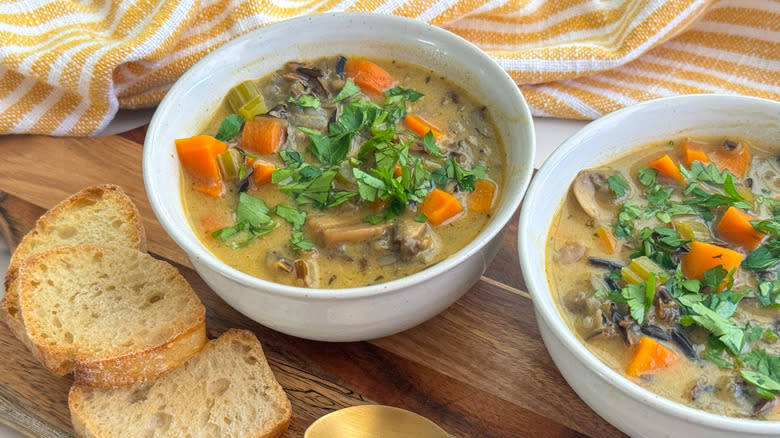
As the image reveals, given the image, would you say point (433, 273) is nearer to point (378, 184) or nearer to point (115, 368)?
point (378, 184)

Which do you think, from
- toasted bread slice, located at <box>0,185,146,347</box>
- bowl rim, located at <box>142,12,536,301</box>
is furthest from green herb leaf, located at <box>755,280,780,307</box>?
toasted bread slice, located at <box>0,185,146,347</box>

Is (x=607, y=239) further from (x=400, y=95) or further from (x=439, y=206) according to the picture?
(x=400, y=95)

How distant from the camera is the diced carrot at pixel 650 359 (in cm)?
266

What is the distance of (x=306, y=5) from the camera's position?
14.3 feet

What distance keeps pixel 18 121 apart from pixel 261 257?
184 centimetres

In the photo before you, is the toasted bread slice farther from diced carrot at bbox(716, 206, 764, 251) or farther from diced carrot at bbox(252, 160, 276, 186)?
diced carrot at bbox(716, 206, 764, 251)

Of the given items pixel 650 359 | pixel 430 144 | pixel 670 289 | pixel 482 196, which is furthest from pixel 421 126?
pixel 650 359

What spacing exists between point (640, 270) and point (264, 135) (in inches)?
64.5

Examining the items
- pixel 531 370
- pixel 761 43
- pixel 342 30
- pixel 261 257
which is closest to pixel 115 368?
pixel 261 257

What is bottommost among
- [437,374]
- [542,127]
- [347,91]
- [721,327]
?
[437,374]

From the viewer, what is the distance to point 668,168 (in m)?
3.22

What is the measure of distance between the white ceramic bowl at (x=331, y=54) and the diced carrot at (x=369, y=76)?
0.33 ft

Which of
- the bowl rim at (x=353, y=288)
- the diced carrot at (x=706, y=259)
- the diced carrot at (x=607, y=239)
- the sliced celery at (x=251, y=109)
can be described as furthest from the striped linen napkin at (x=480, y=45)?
the diced carrot at (x=706, y=259)

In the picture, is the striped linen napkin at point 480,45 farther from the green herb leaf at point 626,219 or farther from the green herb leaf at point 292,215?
the green herb leaf at point 292,215
